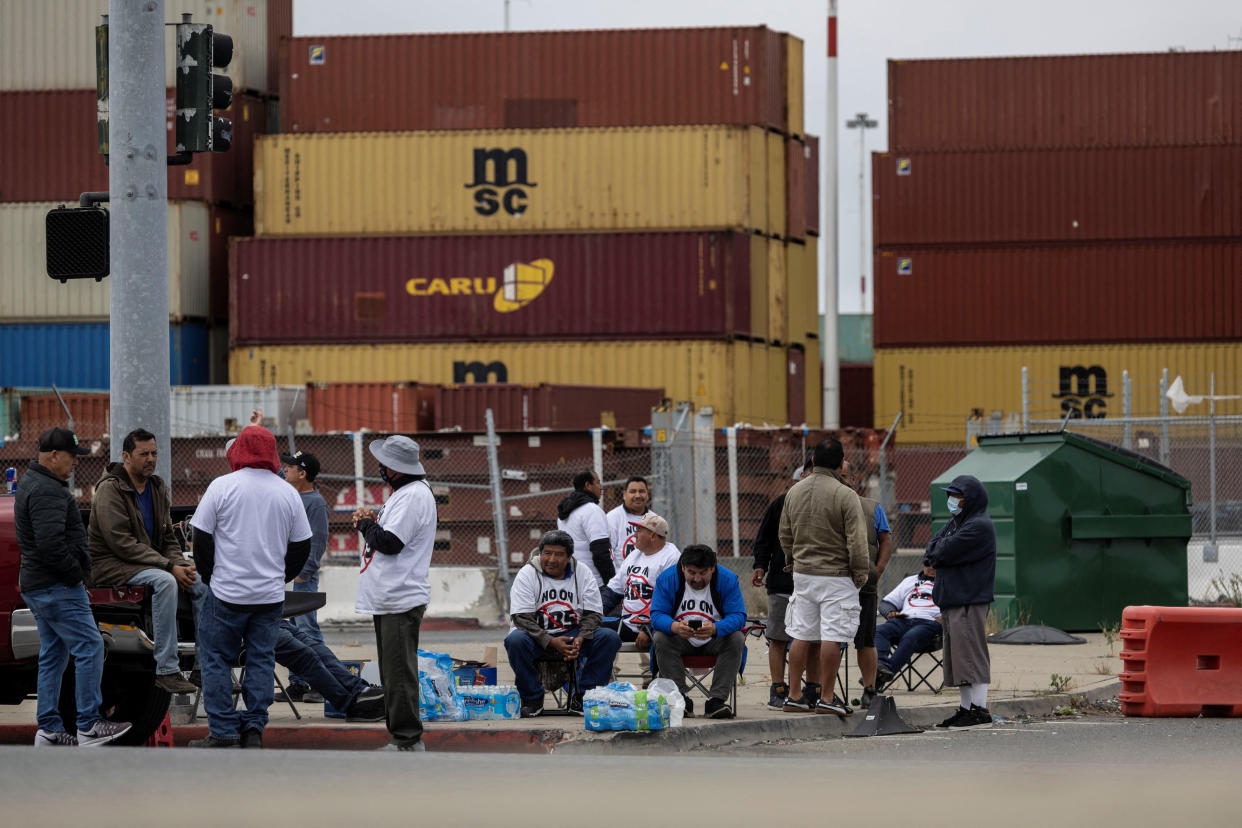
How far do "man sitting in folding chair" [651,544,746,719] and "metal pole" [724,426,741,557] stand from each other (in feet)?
34.2

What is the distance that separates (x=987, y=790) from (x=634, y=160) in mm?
28185

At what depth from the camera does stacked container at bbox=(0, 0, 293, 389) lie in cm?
3091

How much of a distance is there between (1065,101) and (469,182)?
12.2 meters

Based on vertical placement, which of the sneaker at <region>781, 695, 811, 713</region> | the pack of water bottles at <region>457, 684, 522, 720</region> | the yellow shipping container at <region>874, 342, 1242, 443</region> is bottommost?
the sneaker at <region>781, 695, 811, 713</region>

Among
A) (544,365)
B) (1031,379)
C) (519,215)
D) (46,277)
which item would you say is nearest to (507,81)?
(519,215)

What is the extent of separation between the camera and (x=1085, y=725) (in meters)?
9.47

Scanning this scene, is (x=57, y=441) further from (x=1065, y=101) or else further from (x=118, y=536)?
(x=1065, y=101)

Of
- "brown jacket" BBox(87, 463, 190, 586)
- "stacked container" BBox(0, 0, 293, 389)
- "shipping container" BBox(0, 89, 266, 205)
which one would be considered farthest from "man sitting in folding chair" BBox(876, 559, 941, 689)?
"shipping container" BBox(0, 89, 266, 205)

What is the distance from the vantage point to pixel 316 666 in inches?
347

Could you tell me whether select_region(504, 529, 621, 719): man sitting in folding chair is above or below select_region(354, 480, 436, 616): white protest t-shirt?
Result: below

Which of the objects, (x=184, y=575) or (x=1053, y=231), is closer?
(x=184, y=575)

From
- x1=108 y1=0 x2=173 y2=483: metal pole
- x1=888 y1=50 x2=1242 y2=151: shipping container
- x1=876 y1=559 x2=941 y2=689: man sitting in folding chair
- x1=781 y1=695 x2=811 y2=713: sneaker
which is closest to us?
x1=108 y1=0 x2=173 y2=483: metal pole

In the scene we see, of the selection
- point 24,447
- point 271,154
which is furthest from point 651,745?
point 271,154

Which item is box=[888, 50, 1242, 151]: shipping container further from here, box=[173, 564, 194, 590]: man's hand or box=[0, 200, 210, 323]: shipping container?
box=[173, 564, 194, 590]: man's hand
